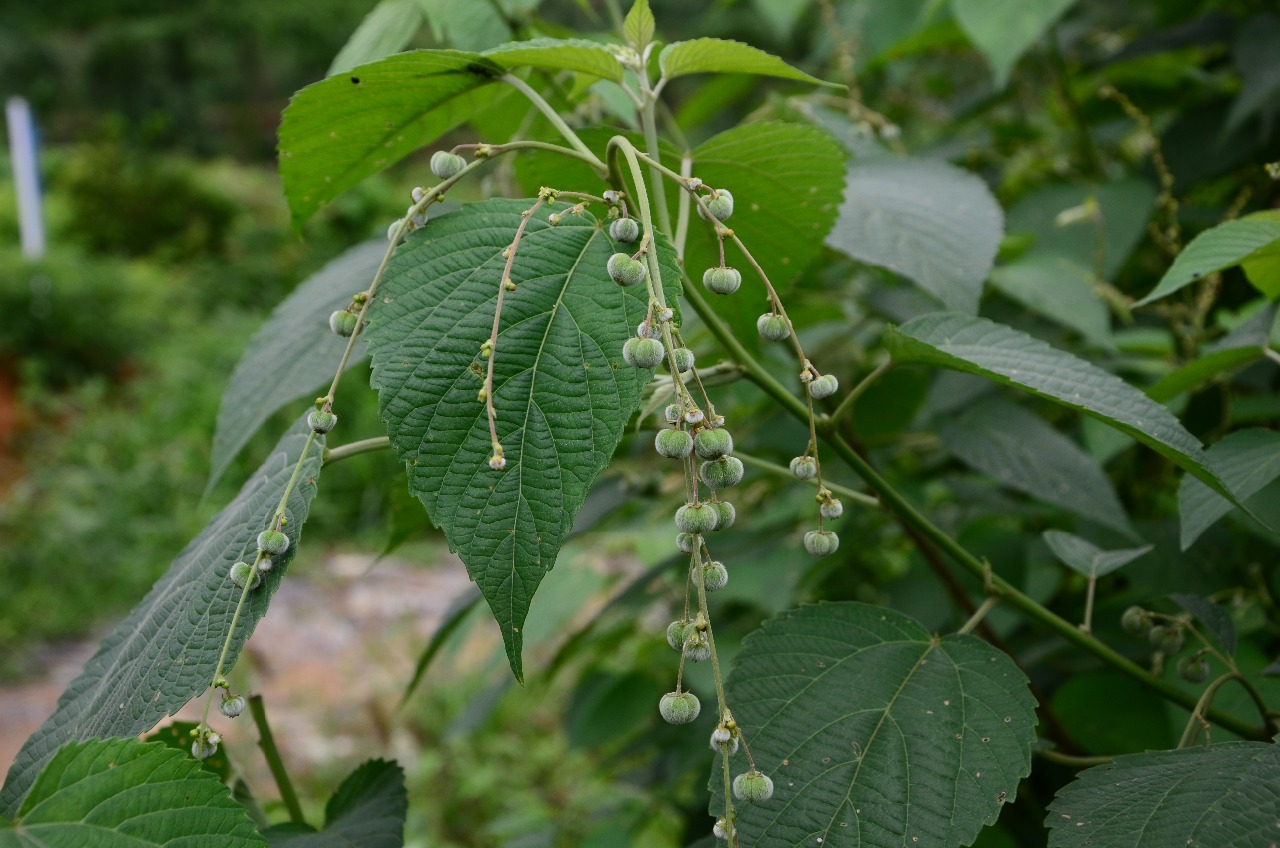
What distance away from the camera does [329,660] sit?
5105mm

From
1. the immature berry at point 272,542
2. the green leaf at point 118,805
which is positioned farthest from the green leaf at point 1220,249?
the green leaf at point 118,805

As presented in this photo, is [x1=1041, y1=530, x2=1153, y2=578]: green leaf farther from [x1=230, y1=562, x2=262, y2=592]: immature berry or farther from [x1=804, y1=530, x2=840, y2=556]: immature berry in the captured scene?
[x1=230, y1=562, x2=262, y2=592]: immature berry

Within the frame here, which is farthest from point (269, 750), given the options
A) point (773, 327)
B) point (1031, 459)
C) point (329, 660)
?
point (329, 660)

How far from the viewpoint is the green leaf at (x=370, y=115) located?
2.64 ft

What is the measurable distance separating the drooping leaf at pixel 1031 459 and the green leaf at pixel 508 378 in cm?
75

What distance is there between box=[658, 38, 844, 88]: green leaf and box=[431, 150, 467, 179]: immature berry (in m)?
0.21

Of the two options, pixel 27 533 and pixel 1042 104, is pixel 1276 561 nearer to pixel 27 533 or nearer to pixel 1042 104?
pixel 1042 104

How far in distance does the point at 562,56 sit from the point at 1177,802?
726 mm

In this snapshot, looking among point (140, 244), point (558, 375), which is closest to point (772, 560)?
point (558, 375)

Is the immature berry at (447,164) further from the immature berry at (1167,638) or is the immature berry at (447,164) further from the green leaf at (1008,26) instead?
the green leaf at (1008,26)

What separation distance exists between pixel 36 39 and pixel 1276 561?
17345 millimetres

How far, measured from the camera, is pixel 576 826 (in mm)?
2387

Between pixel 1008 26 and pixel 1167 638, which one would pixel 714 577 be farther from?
pixel 1008 26

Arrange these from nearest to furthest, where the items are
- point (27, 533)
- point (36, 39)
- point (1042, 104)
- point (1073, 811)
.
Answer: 1. point (1073, 811)
2. point (1042, 104)
3. point (27, 533)
4. point (36, 39)
